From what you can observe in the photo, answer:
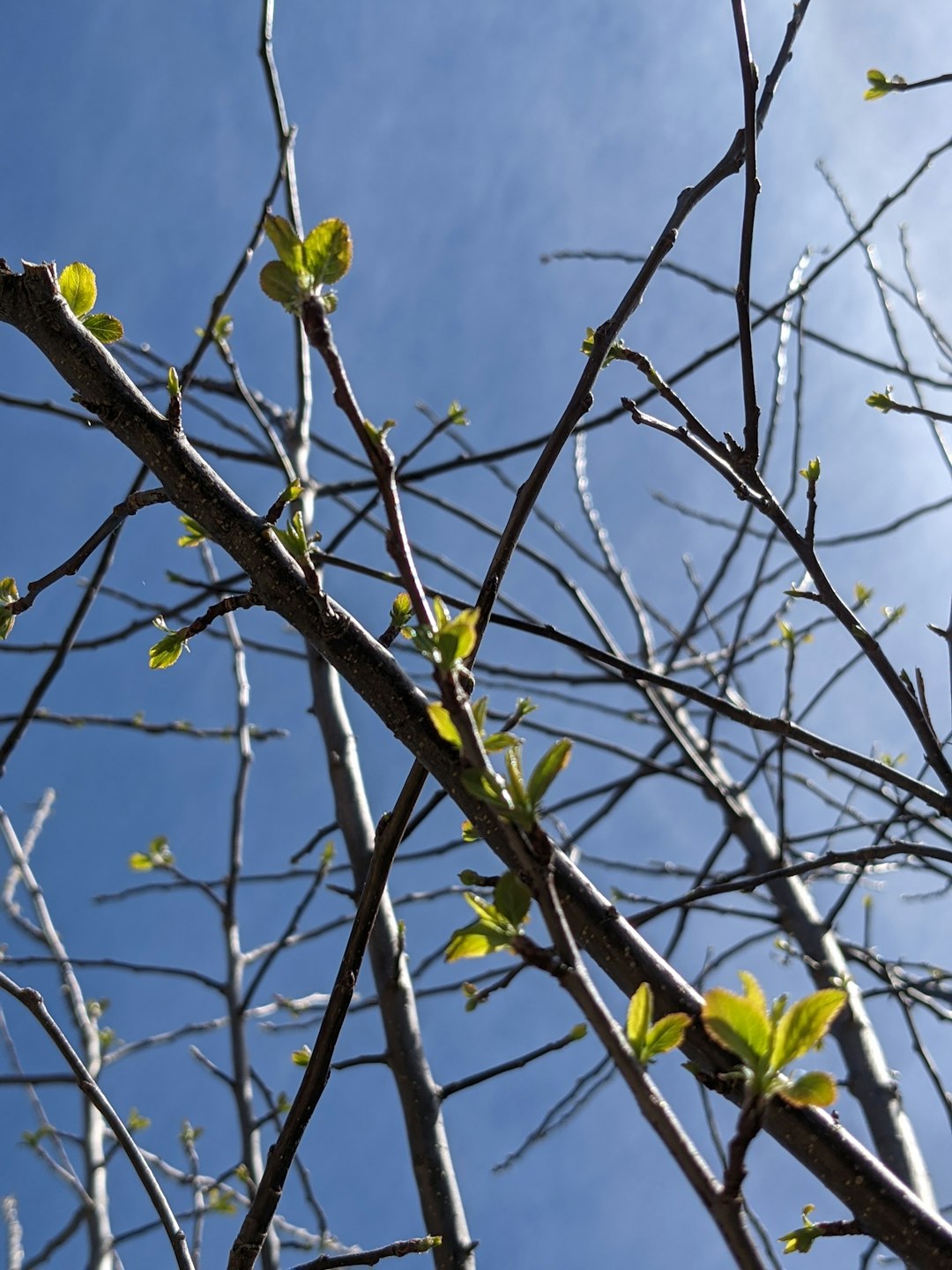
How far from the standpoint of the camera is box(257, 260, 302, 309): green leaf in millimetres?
763

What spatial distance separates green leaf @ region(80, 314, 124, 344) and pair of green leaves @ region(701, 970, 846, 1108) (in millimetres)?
998

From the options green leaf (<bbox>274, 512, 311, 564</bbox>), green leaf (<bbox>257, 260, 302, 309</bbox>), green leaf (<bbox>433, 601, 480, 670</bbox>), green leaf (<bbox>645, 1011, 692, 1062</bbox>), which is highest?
green leaf (<bbox>257, 260, 302, 309</bbox>)

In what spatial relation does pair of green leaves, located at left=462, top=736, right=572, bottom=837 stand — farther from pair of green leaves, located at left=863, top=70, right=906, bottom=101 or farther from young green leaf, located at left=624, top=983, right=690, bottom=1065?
pair of green leaves, located at left=863, top=70, right=906, bottom=101

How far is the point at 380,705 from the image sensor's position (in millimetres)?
1067

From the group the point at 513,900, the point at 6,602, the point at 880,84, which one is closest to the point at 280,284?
the point at 513,900

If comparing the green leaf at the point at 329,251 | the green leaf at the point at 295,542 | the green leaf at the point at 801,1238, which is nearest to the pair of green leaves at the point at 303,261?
the green leaf at the point at 329,251

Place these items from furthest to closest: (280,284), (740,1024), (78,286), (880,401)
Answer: (880,401)
(78,286)
(280,284)
(740,1024)

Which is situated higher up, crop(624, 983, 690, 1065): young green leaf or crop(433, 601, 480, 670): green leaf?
crop(433, 601, 480, 670): green leaf

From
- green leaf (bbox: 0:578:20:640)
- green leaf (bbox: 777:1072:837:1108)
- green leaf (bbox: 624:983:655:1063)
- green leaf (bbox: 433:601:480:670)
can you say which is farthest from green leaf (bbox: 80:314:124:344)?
green leaf (bbox: 777:1072:837:1108)

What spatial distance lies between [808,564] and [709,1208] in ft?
3.27

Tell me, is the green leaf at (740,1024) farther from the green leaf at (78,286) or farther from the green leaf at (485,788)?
the green leaf at (78,286)

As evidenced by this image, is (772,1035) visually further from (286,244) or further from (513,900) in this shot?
(286,244)

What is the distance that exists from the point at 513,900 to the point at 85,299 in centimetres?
90

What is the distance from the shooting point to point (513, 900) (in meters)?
0.70
